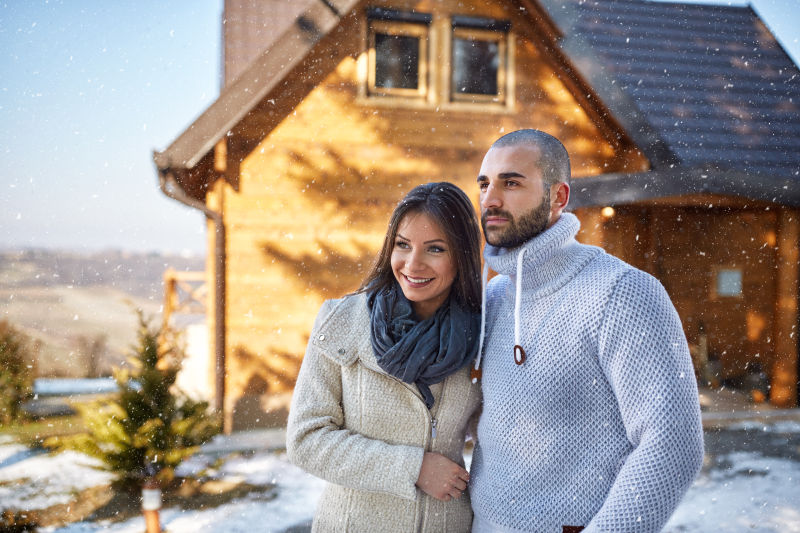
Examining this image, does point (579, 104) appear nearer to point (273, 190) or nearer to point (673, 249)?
point (673, 249)

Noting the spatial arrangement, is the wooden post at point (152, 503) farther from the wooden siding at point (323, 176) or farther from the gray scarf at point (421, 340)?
the gray scarf at point (421, 340)

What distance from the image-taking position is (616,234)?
7285 millimetres

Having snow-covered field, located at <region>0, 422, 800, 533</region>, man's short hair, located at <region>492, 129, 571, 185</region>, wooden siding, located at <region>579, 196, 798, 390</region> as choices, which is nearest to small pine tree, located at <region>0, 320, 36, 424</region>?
snow-covered field, located at <region>0, 422, 800, 533</region>

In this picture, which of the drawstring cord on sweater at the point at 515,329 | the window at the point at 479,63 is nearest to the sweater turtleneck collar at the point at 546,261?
the drawstring cord on sweater at the point at 515,329

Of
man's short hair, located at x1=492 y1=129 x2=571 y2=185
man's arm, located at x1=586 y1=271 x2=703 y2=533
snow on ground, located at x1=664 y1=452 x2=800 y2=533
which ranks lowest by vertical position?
snow on ground, located at x1=664 y1=452 x2=800 y2=533

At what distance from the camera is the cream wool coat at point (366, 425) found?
163cm

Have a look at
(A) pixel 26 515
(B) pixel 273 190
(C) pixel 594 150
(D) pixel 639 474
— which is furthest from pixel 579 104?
(A) pixel 26 515

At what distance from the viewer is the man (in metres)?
1.28

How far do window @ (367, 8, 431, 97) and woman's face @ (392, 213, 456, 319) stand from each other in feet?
16.8

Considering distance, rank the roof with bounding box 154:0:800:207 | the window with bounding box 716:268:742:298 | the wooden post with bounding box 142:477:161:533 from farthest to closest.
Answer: the window with bounding box 716:268:742:298, the roof with bounding box 154:0:800:207, the wooden post with bounding box 142:477:161:533

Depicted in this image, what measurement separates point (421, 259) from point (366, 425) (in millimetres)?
541

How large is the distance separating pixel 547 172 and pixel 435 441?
0.88 meters

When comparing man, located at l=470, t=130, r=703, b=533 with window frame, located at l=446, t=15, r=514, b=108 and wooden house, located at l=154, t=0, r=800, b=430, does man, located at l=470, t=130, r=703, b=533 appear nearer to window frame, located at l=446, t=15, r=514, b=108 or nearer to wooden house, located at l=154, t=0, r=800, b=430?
wooden house, located at l=154, t=0, r=800, b=430

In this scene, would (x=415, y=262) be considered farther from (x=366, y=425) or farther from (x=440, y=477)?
(x=440, y=477)
